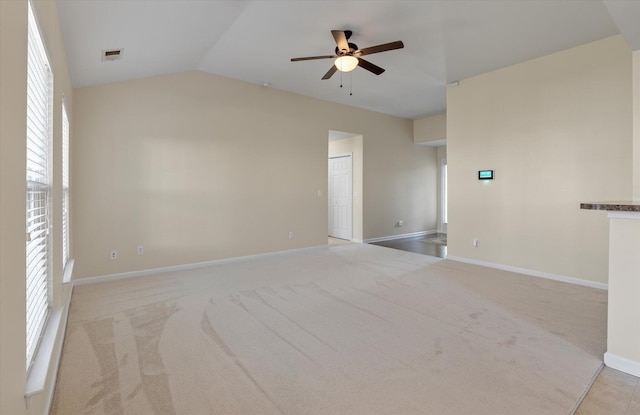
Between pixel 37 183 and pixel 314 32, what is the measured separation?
120 inches

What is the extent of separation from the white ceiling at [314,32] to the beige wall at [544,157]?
329 millimetres

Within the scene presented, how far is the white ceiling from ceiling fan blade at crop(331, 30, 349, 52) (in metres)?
0.26

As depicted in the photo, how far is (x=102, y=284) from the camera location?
3.97 m

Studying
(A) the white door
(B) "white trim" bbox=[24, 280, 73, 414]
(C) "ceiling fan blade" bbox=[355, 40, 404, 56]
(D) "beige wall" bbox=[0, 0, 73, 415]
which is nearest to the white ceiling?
(C) "ceiling fan blade" bbox=[355, 40, 404, 56]

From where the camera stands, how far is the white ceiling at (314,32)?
2.72m

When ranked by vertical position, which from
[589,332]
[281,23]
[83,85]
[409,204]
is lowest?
[589,332]

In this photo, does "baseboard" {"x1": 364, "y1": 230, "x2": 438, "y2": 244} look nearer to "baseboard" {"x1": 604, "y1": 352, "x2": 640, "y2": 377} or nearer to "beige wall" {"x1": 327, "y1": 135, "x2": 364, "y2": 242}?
"beige wall" {"x1": 327, "y1": 135, "x2": 364, "y2": 242}

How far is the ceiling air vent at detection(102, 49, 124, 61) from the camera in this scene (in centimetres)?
317

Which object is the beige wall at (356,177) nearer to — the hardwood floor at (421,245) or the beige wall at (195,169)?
the beige wall at (195,169)

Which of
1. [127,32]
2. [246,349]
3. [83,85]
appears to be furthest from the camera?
[83,85]

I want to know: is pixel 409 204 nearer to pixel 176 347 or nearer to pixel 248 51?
pixel 248 51

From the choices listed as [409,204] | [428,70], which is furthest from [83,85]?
[409,204]

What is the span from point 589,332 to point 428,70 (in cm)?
377

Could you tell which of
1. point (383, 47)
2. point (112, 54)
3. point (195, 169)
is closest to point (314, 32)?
point (383, 47)
